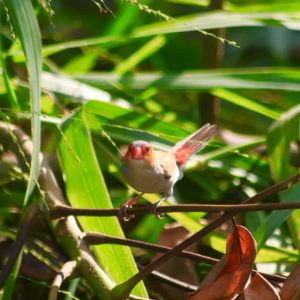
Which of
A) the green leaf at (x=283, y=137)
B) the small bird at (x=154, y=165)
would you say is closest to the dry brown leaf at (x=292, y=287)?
the small bird at (x=154, y=165)

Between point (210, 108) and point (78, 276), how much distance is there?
928 mm

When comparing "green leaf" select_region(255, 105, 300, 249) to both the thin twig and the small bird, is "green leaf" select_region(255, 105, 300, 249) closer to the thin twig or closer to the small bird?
the small bird

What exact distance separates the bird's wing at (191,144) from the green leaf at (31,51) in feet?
1.70

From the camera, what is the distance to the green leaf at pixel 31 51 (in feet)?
4.61

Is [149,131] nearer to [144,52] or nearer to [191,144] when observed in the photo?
[191,144]

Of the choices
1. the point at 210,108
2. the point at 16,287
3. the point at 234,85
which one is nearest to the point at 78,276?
the point at 16,287

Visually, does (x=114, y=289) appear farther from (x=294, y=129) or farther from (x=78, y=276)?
(x=294, y=129)

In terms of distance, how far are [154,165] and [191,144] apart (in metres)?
0.15

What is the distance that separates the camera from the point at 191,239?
1349 millimetres

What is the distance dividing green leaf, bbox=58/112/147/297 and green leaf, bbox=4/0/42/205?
0.72 ft

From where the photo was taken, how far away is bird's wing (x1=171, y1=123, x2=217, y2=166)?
1915 mm

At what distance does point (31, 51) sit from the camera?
1.46 m

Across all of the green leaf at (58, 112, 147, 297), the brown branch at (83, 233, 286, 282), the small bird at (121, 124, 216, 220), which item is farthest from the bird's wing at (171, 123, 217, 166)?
the brown branch at (83, 233, 286, 282)

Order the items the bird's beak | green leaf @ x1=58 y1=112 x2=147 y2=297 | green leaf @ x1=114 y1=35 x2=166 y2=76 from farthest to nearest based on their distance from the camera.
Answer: green leaf @ x1=114 y1=35 x2=166 y2=76, the bird's beak, green leaf @ x1=58 y1=112 x2=147 y2=297
